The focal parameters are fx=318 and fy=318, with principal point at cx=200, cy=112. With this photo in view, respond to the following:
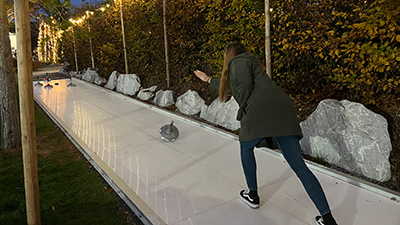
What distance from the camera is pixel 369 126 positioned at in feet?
12.0

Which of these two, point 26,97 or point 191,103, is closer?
point 26,97

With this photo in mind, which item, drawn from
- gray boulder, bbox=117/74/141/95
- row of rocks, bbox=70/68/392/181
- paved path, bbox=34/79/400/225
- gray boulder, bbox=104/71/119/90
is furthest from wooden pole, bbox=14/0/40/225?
gray boulder, bbox=104/71/119/90

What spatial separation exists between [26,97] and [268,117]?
180 cm

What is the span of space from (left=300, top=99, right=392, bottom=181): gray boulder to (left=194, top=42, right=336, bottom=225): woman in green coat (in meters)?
1.38

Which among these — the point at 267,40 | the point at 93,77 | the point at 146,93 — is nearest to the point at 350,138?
the point at 267,40

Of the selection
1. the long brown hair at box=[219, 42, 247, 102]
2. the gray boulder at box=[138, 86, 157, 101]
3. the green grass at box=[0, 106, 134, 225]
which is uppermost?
the long brown hair at box=[219, 42, 247, 102]

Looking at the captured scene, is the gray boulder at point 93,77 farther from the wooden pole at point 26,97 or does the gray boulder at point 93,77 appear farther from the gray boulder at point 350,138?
the wooden pole at point 26,97

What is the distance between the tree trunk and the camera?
472 centimetres

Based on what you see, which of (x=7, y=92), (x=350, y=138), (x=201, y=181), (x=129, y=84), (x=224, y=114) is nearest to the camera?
(x=201, y=181)

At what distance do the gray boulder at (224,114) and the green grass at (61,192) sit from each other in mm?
2526

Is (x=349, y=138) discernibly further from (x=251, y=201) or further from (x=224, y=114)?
(x=224, y=114)

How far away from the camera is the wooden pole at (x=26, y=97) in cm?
220

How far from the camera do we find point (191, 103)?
274 inches

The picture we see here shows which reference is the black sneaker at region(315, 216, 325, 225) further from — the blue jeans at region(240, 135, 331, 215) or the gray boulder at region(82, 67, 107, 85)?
the gray boulder at region(82, 67, 107, 85)
